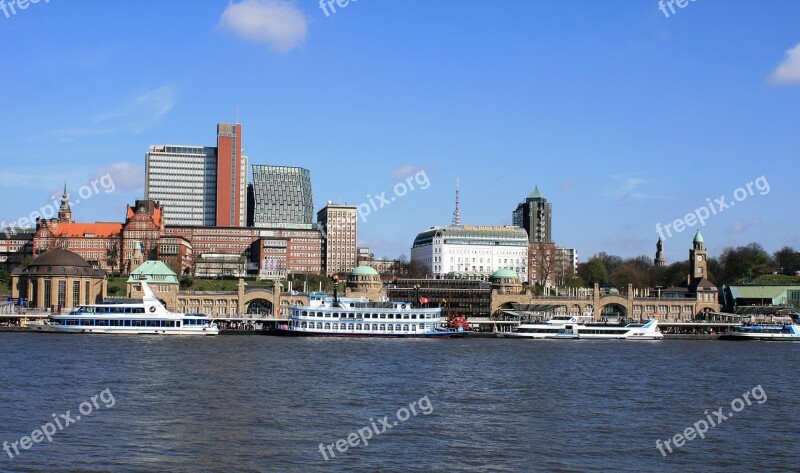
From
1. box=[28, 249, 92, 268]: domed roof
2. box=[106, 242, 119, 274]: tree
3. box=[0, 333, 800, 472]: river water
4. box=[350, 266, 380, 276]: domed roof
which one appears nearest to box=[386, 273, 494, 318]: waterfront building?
box=[350, 266, 380, 276]: domed roof

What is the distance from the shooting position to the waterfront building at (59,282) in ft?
433

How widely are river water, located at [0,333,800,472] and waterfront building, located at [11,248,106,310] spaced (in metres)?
53.4

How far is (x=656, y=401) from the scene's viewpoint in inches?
2062

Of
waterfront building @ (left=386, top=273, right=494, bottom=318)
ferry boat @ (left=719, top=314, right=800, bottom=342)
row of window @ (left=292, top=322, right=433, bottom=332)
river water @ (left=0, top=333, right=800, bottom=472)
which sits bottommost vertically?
river water @ (left=0, top=333, right=800, bottom=472)

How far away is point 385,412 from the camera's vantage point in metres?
46.6

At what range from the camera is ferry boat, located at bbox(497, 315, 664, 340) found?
115m

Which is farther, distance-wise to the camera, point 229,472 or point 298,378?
point 298,378

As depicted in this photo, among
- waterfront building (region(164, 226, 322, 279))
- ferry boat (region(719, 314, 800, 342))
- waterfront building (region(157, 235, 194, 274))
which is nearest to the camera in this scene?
ferry boat (region(719, 314, 800, 342))

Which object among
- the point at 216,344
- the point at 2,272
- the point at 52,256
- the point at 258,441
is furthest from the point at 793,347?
the point at 2,272

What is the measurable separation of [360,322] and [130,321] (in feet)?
82.4

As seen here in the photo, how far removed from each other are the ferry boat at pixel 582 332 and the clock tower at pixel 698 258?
42.9 meters

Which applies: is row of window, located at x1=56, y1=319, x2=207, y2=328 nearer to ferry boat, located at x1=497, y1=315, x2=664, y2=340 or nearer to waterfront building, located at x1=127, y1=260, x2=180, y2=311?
waterfront building, located at x1=127, y1=260, x2=180, y2=311

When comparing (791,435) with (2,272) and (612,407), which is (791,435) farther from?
(2,272)

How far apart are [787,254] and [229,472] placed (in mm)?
161705
